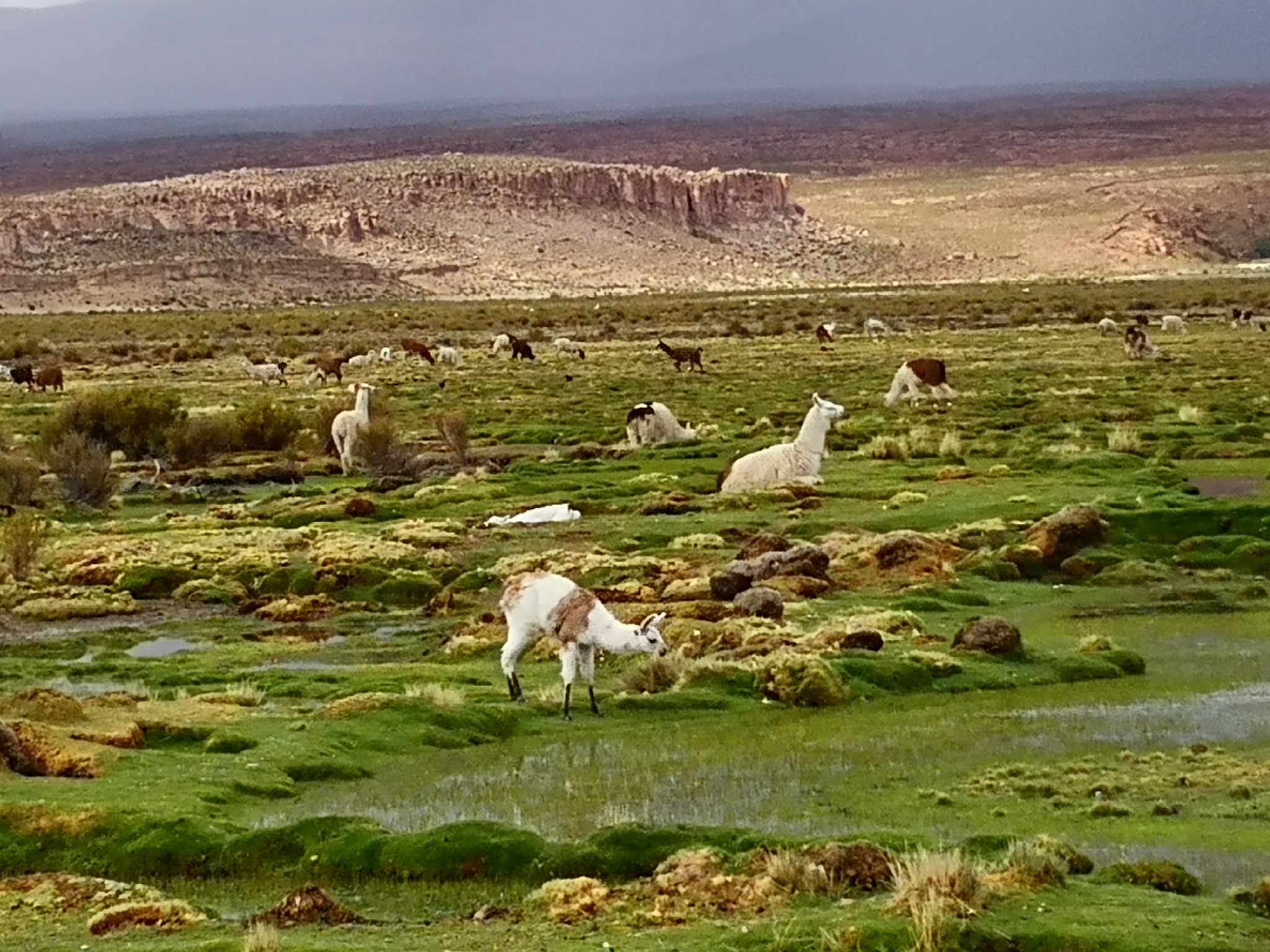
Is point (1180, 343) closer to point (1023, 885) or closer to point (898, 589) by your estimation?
point (898, 589)

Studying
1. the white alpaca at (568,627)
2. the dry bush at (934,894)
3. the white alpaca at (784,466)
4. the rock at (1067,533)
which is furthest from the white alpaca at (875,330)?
the dry bush at (934,894)

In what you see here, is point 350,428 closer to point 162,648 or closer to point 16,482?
point 16,482

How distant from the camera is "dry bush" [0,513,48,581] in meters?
22.7

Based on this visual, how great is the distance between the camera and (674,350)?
5134 cm

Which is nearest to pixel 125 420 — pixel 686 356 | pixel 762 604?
pixel 762 604

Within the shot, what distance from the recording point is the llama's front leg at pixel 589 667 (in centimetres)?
1488

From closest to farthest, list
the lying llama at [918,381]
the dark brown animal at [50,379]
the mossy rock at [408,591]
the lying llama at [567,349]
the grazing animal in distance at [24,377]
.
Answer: the mossy rock at [408,591] → the lying llama at [918,381] → the dark brown animal at [50,379] → the grazing animal in distance at [24,377] → the lying llama at [567,349]

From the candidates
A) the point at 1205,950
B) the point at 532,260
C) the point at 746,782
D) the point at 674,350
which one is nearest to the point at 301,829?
the point at 746,782

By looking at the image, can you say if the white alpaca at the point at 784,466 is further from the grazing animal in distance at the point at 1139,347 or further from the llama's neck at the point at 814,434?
the grazing animal in distance at the point at 1139,347

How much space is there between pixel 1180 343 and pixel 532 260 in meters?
72.9

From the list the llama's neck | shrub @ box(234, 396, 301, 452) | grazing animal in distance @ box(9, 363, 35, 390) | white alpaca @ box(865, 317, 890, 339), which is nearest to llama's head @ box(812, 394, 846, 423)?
the llama's neck

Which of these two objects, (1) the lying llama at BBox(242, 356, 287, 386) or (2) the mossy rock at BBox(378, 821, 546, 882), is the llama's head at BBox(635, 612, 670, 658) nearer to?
(2) the mossy rock at BBox(378, 821, 546, 882)

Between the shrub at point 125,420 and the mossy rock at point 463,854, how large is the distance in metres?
24.4

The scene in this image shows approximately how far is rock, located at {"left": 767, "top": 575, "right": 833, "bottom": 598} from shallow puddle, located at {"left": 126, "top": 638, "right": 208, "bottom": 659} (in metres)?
5.78
